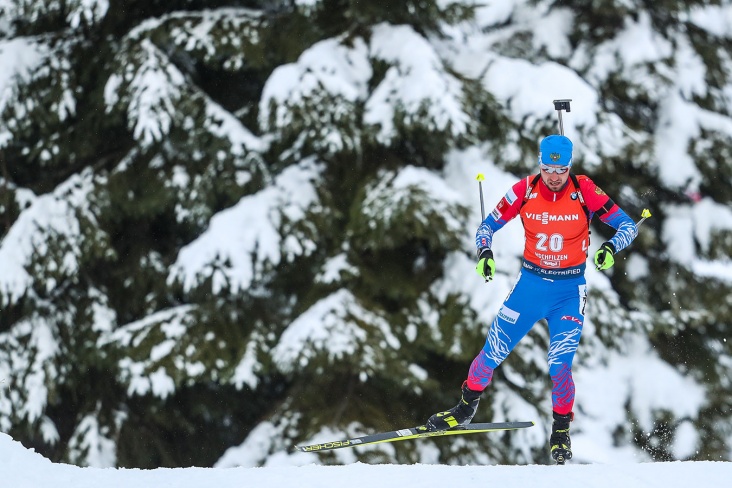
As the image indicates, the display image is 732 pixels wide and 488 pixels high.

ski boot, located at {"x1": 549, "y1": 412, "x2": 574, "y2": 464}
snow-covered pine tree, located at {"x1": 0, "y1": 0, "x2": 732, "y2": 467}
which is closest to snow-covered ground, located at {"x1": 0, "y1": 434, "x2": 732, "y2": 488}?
ski boot, located at {"x1": 549, "y1": 412, "x2": 574, "y2": 464}

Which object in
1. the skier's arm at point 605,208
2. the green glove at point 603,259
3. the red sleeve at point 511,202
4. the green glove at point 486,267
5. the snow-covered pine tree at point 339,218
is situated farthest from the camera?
the snow-covered pine tree at point 339,218

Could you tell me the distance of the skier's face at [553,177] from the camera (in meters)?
5.20

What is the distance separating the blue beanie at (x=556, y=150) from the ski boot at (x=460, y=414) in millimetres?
1692

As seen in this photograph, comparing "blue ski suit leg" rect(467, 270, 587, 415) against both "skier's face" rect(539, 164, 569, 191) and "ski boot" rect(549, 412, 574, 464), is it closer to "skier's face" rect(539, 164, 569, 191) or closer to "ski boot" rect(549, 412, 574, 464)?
"ski boot" rect(549, 412, 574, 464)

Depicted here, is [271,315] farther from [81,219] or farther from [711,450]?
[711,450]

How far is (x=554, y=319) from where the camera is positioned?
5551 millimetres

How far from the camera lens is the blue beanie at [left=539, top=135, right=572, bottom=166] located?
510cm

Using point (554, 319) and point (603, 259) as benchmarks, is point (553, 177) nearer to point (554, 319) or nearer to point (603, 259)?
point (603, 259)

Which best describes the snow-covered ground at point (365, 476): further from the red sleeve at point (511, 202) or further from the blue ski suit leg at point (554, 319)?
the red sleeve at point (511, 202)

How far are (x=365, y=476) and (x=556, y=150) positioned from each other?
2122mm

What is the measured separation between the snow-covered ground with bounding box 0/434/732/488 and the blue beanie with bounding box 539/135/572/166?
5.79 ft

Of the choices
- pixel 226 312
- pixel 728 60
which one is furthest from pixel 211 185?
pixel 728 60

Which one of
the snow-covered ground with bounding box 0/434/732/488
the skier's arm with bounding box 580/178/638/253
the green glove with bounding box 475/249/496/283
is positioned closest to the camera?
the snow-covered ground with bounding box 0/434/732/488

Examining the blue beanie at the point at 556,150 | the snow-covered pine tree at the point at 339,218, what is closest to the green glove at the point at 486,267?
the blue beanie at the point at 556,150
